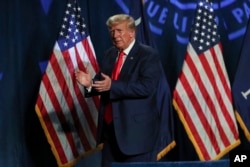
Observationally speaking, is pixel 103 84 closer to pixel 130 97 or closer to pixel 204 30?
pixel 130 97

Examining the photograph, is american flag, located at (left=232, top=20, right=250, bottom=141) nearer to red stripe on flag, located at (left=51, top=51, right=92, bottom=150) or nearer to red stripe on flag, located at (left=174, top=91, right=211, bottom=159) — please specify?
red stripe on flag, located at (left=174, top=91, right=211, bottom=159)

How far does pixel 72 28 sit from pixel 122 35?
100cm

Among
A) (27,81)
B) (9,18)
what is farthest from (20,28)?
(27,81)

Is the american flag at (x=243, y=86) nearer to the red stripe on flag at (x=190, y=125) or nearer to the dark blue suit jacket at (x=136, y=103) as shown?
the red stripe on flag at (x=190, y=125)

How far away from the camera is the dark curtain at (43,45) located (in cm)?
389

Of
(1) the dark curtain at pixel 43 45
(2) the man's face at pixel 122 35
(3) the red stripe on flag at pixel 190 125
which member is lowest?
(3) the red stripe on flag at pixel 190 125

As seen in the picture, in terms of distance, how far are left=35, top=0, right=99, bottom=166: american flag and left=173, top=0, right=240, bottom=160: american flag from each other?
2.05ft

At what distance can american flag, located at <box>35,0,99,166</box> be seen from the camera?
370cm

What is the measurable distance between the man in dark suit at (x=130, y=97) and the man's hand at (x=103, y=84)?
2 centimetres

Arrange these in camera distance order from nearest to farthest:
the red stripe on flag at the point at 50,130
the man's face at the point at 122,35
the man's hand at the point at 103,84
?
the man's hand at the point at 103,84
the man's face at the point at 122,35
the red stripe on flag at the point at 50,130

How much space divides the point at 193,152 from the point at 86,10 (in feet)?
4.32

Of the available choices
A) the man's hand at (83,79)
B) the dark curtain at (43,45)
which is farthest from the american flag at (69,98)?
the man's hand at (83,79)

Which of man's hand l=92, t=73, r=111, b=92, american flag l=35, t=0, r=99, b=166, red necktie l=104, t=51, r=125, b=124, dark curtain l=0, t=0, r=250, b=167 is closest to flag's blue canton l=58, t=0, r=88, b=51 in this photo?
american flag l=35, t=0, r=99, b=166

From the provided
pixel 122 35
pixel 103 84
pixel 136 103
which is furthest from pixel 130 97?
pixel 122 35
